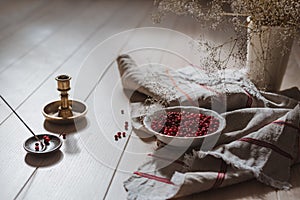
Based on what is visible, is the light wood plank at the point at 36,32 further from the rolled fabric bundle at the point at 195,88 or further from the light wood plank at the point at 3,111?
the rolled fabric bundle at the point at 195,88

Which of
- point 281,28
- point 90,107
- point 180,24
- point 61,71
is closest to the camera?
point 281,28

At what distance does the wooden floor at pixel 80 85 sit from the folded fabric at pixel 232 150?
37 millimetres

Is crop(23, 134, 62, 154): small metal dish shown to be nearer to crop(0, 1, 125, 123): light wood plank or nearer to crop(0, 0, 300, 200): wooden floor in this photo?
crop(0, 0, 300, 200): wooden floor

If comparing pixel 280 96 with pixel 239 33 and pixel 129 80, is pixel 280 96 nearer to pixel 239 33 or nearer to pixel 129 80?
pixel 239 33

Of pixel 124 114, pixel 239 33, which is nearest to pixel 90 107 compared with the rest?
pixel 124 114

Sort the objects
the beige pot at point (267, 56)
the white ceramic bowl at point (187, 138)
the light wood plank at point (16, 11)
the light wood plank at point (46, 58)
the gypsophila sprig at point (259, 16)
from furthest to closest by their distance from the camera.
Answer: the light wood plank at point (16, 11), the light wood plank at point (46, 58), the beige pot at point (267, 56), the gypsophila sprig at point (259, 16), the white ceramic bowl at point (187, 138)

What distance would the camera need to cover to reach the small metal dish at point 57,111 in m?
1.52

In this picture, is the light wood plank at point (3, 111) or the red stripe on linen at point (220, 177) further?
the light wood plank at point (3, 111)

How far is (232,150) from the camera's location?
1.28 metres

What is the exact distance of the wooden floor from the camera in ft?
4.01

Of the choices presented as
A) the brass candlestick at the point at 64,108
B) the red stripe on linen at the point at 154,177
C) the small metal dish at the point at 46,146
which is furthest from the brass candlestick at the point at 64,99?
the red stripe on linen at the point at 154,177

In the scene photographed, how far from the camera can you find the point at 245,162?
4.11ft

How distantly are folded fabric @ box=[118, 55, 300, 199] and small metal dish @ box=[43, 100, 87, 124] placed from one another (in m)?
0.18

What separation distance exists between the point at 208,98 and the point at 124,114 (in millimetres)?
290
